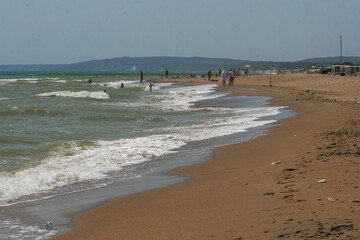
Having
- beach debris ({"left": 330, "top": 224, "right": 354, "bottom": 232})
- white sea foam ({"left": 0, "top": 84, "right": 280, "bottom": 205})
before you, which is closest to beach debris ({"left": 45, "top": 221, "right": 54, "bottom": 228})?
white sea foam ({"left": 0, "top": 84, "right": 280, "bottom": 205})

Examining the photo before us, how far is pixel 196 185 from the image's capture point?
26.5 ft

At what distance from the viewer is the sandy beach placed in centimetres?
500

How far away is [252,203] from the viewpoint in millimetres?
6164

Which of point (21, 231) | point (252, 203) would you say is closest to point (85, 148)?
point (21, 231)

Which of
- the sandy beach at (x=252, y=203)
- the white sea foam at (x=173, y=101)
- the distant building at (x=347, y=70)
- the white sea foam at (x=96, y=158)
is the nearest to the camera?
the sandy beach at (x=252, y=203)

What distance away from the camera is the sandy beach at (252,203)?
16.4 feet

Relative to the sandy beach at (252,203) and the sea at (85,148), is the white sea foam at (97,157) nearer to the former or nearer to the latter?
the sea at (85,148)

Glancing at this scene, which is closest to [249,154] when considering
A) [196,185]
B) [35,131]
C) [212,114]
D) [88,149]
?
[196,185]

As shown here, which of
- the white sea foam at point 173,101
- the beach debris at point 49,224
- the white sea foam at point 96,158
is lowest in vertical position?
the white sea foam at point 173,101

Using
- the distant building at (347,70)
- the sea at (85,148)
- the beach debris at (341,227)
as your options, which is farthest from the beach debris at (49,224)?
the distant building at (347,70)

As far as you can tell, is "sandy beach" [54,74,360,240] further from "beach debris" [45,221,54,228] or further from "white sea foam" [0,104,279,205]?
"white sea foam" [0,104,279,205]

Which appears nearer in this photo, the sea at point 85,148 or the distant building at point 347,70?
the sea at point 85,148

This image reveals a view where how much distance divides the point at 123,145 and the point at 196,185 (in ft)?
17.2

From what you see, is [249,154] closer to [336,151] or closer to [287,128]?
[336,151]
